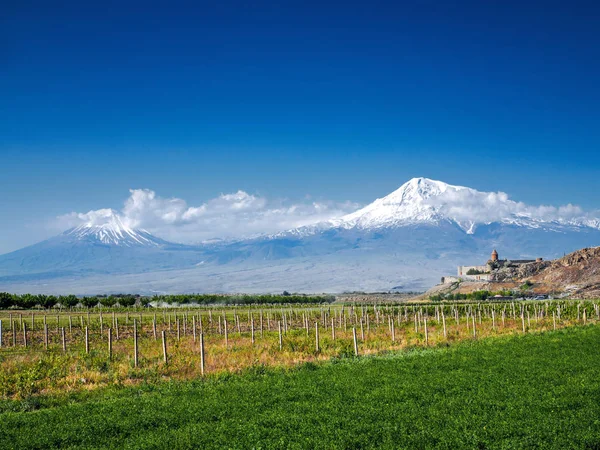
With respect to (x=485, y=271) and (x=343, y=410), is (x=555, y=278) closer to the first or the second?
(x=485, y=271)

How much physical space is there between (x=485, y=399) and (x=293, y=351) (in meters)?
15.2

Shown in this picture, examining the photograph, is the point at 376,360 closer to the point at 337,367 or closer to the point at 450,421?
the point at 337,367

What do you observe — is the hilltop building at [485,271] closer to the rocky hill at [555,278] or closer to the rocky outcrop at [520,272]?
the rocky outcrop at [520,272]

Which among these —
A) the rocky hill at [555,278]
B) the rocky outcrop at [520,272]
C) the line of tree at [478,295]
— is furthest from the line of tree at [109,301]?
the rocky outcrop at [520,272]

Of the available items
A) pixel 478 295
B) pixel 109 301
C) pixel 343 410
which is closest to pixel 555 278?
pixel 478 295

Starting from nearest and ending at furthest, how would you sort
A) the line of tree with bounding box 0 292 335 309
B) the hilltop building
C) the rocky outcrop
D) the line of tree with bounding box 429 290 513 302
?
1. the line of tree with bounding box 0 292 335 309
2. the line of tree with bounding box 429 290 513 302
3. the rocky outcrop
4. the hilltop building

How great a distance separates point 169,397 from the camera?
1791 cm

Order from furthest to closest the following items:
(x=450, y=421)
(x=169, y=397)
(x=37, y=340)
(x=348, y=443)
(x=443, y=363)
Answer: (x=37, y=340)
(x=443, y=363)
(x=169, y=397)
(x=450, y=421)
(x=348, y=443)

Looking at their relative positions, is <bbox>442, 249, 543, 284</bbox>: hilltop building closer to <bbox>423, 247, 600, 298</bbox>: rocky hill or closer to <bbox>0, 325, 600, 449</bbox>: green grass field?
<bbox>423, 247, 600, 298</bbox>: rocky hill

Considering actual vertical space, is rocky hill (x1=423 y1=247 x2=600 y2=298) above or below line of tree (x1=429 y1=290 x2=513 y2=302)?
above

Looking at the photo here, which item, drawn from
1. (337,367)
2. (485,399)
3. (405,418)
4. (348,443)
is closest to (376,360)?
(337,367)

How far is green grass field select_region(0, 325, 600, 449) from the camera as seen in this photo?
12.9m

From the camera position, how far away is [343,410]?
15477mm

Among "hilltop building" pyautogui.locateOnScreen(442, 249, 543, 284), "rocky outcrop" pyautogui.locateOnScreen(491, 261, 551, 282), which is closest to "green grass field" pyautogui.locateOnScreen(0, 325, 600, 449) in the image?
"rocky outcrop" pyautogui.locateOnScreen(491, 261, 551, 282)
